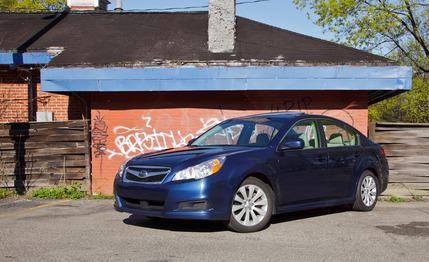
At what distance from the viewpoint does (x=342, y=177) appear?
829cm

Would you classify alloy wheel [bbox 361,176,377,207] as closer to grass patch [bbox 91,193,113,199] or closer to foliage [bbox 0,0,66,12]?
grass patch [bbox 91,193,113,199]

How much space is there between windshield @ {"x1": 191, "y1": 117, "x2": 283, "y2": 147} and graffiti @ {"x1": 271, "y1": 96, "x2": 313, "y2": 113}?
116 inches

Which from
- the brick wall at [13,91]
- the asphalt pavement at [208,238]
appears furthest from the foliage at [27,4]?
the asphalt pavement at [208,238]

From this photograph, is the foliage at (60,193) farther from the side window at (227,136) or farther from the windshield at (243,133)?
the side window at (227,136)

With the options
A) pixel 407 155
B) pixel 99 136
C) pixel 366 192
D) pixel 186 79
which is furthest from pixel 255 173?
pixel 407 155

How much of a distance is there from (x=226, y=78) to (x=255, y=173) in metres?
3.92

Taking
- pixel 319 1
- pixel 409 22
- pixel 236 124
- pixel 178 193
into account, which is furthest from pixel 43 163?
pixel 409 22

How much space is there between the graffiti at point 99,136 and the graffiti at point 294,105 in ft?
11.3

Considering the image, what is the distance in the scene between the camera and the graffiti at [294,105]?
11.3 meters

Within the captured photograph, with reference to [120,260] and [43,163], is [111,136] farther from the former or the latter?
[120,260]

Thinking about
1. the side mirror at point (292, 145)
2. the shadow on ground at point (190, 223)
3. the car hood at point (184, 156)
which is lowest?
the shadow on ground at point (190, 223)

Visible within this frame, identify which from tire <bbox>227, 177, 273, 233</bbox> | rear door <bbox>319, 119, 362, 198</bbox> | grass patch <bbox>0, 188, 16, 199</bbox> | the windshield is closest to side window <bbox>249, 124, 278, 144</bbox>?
the windshield

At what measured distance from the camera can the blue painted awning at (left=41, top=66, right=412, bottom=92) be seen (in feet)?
34.8

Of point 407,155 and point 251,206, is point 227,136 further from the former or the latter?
point 407,155
